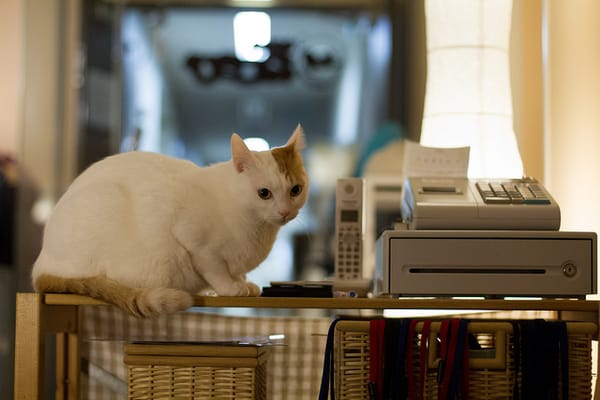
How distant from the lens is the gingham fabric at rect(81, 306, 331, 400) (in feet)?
6.51

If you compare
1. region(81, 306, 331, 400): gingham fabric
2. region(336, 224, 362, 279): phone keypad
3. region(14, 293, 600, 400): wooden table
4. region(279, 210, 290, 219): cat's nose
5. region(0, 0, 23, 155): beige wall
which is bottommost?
region(81, 306, 331, 400): gingham fabric

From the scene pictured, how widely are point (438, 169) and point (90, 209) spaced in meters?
0.76

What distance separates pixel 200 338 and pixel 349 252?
1.60ft

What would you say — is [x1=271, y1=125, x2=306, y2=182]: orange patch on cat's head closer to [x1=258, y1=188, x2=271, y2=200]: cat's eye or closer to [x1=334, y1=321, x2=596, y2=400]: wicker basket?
[x1=258, y1=188, x2=271, y2=200]: cat's eye

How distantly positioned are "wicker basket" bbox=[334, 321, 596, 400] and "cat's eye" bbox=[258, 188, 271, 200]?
0.95 feet

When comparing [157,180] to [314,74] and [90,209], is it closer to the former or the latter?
[90,209]

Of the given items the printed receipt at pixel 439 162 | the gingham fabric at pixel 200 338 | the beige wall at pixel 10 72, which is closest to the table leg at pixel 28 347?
the gingham fabric at pixel 200 338

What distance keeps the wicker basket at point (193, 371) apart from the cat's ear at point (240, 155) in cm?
35

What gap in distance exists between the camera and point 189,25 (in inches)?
181

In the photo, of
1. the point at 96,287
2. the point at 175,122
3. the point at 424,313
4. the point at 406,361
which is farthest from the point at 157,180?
the point at 175,122

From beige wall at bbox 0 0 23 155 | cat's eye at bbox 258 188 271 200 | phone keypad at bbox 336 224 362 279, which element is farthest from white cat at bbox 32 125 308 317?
beige wall at bbox 0 0 23 155

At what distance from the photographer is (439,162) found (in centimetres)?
181

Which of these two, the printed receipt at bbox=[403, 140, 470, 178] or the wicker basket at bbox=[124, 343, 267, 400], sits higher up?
the printed receipt at bbox=[403, 140, 470, 178]

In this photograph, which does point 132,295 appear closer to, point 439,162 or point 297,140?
point 297,140
